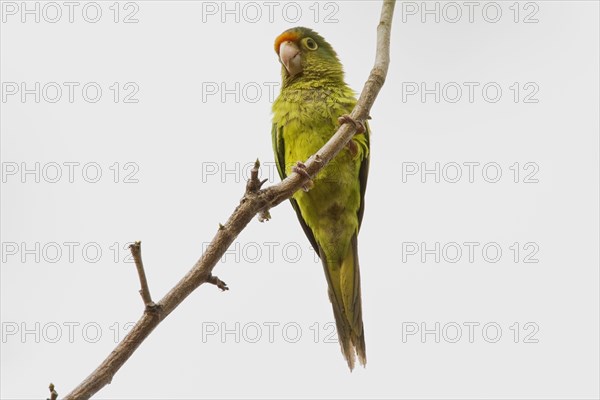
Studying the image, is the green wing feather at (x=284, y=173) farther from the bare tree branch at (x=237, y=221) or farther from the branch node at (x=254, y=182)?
the branch node at (x=254, y=182)

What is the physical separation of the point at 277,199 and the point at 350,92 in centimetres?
283

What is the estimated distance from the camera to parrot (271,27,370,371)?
5156mm

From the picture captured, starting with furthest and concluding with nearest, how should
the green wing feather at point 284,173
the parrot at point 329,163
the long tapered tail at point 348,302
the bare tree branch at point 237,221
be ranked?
the green wing feather at point 284,173
the parrot at point 329,163
the long tapered tail at point 348,302
the bare tree branch at point 237,221

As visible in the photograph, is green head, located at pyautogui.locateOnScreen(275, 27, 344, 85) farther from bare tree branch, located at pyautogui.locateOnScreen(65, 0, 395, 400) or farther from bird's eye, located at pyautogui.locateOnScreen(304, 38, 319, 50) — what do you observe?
bare tree branch, located at pyautogui.locateOnScreen(65, 0, 395, 400)

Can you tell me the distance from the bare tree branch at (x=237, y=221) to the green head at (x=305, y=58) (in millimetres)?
1770

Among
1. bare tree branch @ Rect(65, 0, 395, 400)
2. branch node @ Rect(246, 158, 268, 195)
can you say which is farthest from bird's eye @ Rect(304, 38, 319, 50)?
branch node @ Rect(246, 158, 268, 195)

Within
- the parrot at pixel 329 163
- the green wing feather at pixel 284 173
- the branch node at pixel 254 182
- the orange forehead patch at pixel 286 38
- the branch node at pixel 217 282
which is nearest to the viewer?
the branch node at pixel 217 282

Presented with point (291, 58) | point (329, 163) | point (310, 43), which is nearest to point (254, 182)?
point (329, 163)

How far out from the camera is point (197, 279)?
230 centimetres

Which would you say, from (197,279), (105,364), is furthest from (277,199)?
(105,364)

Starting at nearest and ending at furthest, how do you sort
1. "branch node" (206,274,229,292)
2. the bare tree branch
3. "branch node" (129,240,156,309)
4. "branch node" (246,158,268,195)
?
the bare tree branch, "branch node" (129,240,156,309), "branch node" (206,274,229,292), "branch node" (246,158,268,195)

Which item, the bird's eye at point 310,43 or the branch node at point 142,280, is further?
the bird's eye at point 310,43

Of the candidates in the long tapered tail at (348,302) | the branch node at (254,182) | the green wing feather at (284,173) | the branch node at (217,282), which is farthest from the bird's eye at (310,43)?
the branch node at (217,282)

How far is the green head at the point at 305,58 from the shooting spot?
5.48 metres
